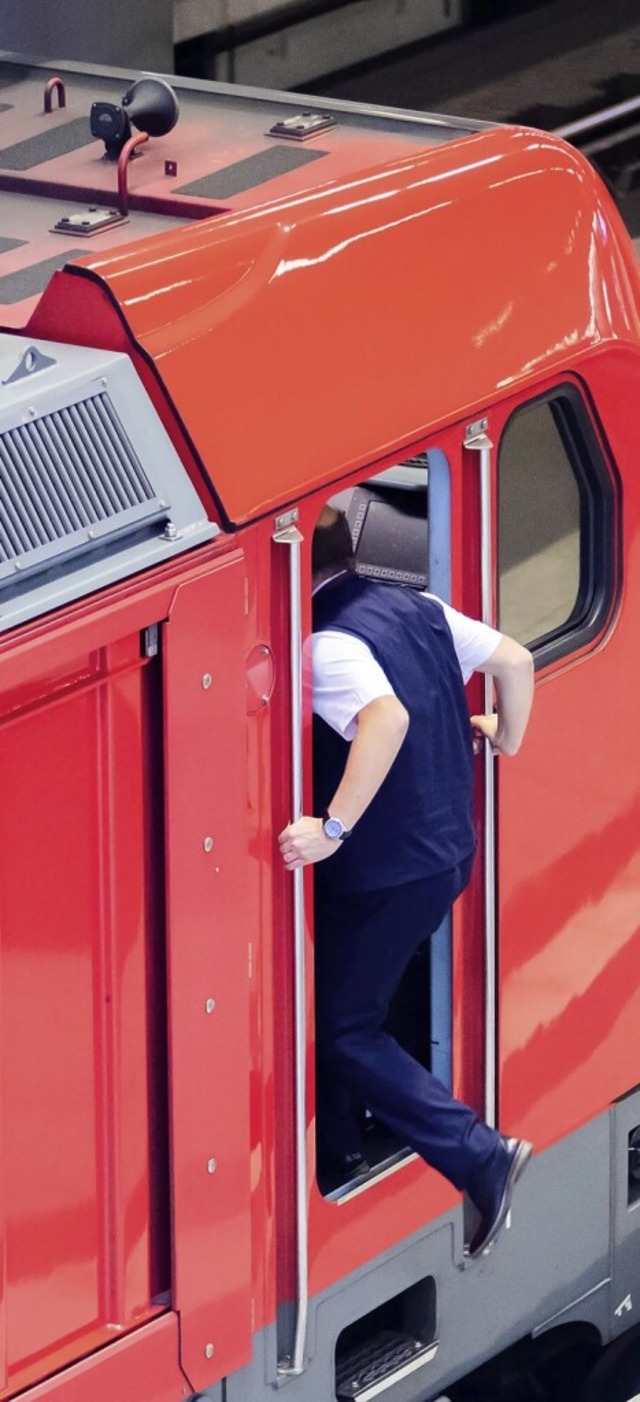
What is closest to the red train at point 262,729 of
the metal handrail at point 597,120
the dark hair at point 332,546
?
the dark hair at point 332,546

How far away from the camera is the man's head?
4336 millimetres

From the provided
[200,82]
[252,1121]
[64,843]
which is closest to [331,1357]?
[252,1121]

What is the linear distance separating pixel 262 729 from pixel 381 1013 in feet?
2.27

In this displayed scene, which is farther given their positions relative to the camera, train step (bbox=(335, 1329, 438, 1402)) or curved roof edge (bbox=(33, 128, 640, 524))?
train step (bbox=(335, 1329, 438, 1402))

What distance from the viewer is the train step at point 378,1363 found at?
15.8 ft

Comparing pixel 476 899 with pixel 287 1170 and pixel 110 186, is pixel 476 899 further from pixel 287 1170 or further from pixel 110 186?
pixel 110 186

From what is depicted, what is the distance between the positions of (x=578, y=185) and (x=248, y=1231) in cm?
209

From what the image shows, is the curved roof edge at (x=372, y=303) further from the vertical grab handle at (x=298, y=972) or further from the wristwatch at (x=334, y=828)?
the wristwatch at (x=334, y=828)

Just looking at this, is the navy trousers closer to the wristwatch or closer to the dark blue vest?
the dark blue vest

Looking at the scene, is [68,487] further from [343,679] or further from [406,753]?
[406,753]

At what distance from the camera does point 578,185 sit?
4.81 metres

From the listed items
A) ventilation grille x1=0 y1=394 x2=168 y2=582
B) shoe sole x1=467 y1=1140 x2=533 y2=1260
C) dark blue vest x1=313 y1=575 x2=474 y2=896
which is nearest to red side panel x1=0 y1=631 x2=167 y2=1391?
ventilation grille x1=0 y1=394 x2=168 y2=582

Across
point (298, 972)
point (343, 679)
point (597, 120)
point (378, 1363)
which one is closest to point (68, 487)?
point (343, 679)

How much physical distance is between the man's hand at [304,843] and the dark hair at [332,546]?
456 mm
